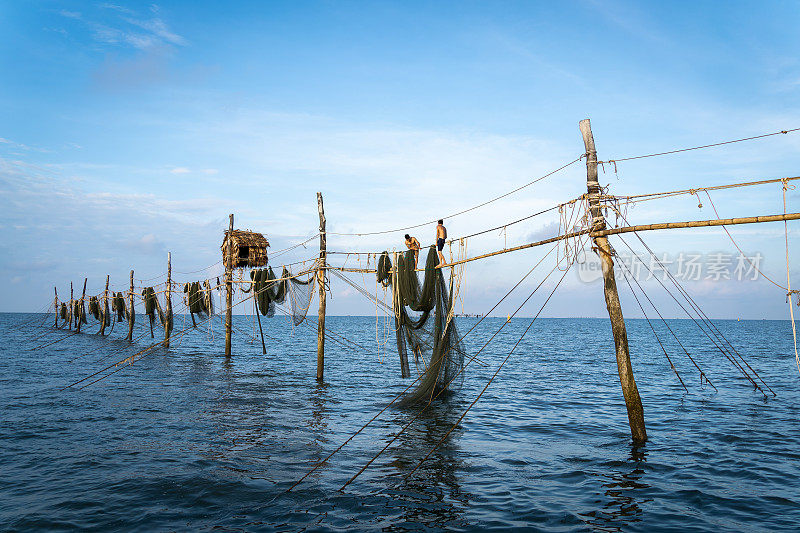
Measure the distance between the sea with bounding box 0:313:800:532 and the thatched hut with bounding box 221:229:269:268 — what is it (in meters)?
9.12

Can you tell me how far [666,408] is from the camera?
56.5ft

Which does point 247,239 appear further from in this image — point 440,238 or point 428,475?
point 428,475

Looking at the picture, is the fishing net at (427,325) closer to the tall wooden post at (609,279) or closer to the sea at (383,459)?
the sea at (383,459)

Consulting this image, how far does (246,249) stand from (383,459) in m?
20.9

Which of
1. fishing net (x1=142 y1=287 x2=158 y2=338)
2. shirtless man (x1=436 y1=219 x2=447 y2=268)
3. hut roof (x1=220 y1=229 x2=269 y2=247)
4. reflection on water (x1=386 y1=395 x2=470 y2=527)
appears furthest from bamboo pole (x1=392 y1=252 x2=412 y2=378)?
fishing net (x1=142 y1=287 x2=158 y2=338)

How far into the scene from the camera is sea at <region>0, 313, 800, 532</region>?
8016mm

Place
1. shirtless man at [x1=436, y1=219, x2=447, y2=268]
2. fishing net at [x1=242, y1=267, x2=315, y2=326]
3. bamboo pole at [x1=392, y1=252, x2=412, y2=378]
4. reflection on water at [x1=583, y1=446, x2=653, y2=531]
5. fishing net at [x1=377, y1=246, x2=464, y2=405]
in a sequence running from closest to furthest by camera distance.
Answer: reflection on water at [x1=583, y1=446, x2=653, y2=531] < fishing net at [x1=377, y1=246, x2=464, y2=405] < shirtless man at [x1=436, y1=219, x2=447, y2=268] < bamboo pole at [x1=392, y1=252, x2=412, y2=378] < fishing net at [x1=242, y1=267, x2=315, y2=326]

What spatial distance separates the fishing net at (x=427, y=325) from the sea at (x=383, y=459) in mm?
1152

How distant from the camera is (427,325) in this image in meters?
15.6

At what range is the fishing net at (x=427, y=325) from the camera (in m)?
14.8

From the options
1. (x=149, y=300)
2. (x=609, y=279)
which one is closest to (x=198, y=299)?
(x=149, y=300)

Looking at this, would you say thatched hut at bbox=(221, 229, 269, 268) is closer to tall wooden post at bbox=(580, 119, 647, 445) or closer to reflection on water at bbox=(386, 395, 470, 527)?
reflection on water at bbox=(386, 395, 470, 527)

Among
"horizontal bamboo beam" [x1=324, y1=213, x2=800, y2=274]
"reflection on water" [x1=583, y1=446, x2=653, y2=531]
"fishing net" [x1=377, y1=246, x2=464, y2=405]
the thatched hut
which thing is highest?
the thatched hut

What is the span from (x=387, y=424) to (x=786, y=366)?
104 feet
